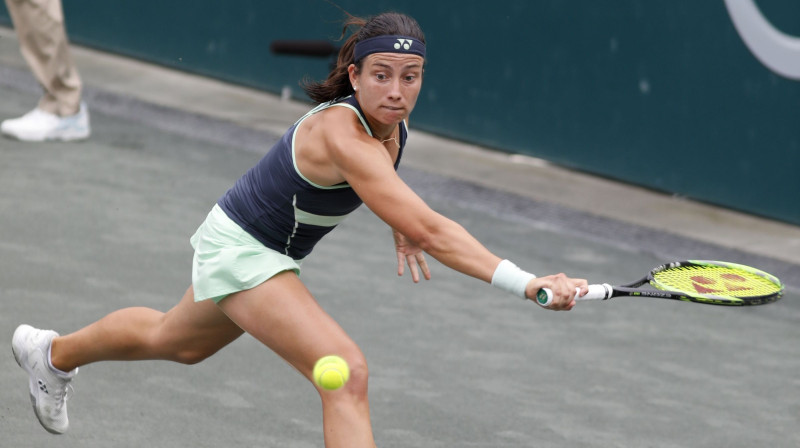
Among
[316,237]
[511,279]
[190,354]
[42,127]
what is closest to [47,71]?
[42,127]

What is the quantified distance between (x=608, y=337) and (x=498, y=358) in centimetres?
69

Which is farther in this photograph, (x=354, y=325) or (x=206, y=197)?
(x=206, y=197)

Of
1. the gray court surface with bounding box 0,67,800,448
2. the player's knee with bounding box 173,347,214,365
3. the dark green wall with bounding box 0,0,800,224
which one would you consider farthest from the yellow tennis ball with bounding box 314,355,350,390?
the dark green wall with bounding box 0,0,800,224

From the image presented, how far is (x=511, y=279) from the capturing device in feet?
11.5

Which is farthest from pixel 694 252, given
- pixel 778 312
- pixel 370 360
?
pixel 370 360

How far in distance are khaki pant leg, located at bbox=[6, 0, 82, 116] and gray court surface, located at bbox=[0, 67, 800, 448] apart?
326mm

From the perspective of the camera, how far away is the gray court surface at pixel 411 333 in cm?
476

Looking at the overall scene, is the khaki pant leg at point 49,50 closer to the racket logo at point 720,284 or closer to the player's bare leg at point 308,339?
the player's bare leg at point 308,339

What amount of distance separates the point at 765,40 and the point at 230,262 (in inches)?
205

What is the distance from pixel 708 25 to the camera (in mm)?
8289

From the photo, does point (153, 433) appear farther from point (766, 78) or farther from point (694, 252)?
point (766, 78)

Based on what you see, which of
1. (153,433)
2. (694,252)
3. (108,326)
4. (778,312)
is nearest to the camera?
(108,326)

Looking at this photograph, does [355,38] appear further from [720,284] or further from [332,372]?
[720,284]

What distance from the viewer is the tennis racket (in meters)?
3.80
